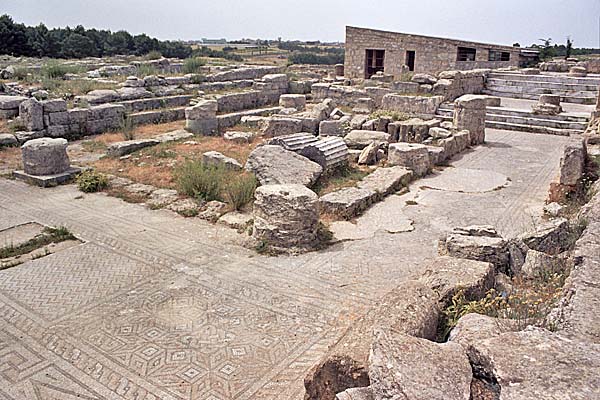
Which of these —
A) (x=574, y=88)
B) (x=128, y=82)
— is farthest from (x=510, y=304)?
(x=574, y=88)

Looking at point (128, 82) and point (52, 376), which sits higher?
point (128, 82)

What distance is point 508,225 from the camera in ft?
26.2

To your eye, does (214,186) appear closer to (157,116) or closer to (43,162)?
(43,162)

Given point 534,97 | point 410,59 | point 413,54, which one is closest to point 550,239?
point 534,97

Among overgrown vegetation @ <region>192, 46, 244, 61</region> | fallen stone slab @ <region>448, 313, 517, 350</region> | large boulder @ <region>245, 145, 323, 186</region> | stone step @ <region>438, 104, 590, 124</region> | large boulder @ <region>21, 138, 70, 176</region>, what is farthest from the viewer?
overgrown vegetation @ <region>192, 46, 244, 61</region>

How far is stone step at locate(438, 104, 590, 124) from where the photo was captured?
16094mm

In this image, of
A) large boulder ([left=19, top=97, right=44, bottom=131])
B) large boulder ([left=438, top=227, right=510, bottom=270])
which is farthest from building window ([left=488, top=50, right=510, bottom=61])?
large boulder ([left=438, top=227, right=510, bottom=270])

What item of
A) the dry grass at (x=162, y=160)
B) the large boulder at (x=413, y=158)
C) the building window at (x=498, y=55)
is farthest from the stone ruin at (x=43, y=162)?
the building window at (x=498, y=55)

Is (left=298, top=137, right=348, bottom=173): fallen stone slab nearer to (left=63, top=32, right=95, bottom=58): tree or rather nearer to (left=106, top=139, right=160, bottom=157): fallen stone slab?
(left=106, top=139, right=160, bottom=157): fallen stone slab

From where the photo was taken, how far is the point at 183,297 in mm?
5812

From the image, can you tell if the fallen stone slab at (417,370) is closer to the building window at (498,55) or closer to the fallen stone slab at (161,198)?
the fallen stone slab at (161,198)

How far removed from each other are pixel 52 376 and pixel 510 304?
4148 mm

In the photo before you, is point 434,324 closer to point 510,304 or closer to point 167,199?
point 510,304

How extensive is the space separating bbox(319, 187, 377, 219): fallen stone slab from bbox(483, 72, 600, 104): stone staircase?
14776 millimetres
